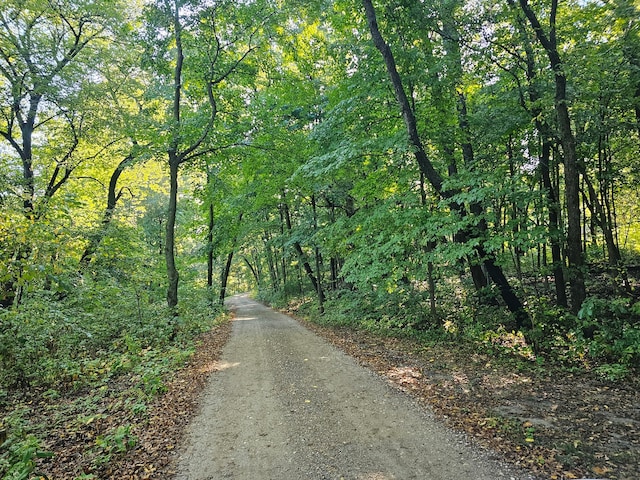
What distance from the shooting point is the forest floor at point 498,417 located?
374 centimetres

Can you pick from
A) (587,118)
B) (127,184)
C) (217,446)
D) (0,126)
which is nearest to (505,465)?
(217,446)

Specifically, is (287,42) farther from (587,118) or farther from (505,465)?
(505,465)

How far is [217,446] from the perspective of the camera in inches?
172

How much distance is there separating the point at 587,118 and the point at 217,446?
33.8ft

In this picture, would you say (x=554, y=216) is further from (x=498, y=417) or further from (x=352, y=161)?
(x=498, y=417)

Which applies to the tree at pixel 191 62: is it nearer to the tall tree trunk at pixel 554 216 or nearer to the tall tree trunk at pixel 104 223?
the tall tree trunk at pixel 104 223

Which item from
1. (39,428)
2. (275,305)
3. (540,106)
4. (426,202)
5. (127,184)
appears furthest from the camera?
(275,305)

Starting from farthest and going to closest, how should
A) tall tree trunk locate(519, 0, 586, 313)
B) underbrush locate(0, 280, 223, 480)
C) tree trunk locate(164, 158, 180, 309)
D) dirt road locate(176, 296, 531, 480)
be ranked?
tree trunk locate(164, 158, 180, 309) < tall tree trunk locate(519, 0, 586, 313) < underbrush locate(0, 280, 223, 480) < dirt road locate(176, 296, 531, 480)

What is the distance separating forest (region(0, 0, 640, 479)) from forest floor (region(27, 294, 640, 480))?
31 centimetres

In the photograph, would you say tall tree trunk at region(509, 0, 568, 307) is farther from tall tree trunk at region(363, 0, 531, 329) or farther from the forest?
tall tree trunk at region(363, 0, 531, 329)

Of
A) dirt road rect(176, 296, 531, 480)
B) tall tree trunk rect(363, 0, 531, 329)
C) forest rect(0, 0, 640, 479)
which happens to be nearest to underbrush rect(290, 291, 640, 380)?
forest rect(0, 0, 640, 479)

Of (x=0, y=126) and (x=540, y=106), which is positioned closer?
(x=540, y=106)

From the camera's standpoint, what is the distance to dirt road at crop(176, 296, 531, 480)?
369 cm

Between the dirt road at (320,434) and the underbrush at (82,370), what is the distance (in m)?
1.20
